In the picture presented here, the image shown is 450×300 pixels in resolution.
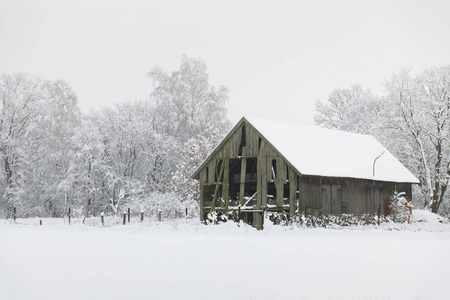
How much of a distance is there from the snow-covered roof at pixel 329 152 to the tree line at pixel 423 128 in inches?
237

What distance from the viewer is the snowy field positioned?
11.3 meters

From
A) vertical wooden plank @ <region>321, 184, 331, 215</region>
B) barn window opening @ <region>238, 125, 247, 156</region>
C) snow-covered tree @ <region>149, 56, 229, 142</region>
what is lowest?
vertical wooden plank @ <region>321, 184, 331, 215</region>

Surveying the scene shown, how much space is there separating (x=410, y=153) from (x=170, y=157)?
73.1ft

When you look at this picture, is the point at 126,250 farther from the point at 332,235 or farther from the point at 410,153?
the point at 410,153

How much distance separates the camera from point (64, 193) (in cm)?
5316

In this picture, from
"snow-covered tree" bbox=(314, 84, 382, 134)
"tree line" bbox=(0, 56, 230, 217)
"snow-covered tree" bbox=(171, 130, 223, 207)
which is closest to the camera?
"snow-covered tree" bbox=(171, 130, 223, 207)

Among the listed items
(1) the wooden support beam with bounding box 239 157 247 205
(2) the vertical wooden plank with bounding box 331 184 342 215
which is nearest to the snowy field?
(1) the wooden support beam with bounding box 239 157 247 205

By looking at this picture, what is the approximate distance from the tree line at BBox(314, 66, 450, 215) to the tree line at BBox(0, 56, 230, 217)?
51.5 feet

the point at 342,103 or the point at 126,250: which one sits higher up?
the point at 342,103

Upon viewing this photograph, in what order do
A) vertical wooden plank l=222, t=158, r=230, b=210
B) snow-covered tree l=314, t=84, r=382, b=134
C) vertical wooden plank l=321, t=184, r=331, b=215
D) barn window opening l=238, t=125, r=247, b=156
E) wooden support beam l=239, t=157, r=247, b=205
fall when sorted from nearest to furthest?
vertical wooden plank l=321, t=184, r=331, b=215 → wooden support beam l=239, t=157, r=247, b=205 → barn window opening l=238, t=125, r=247, b=156 → vertical wooden plank l=222, t=158, r=230, b=210 → snow-covered tree l=314, t=84, r=382, b=134

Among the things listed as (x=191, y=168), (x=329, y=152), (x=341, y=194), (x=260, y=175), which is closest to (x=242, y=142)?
(x=260, y=175)

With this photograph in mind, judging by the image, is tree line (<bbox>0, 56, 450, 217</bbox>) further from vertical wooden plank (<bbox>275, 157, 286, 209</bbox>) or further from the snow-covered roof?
vertical wooden plank (<bbox>275, 157, 286, 209</bbox>)

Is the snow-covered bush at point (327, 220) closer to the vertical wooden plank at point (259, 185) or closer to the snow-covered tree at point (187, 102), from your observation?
the vertical wooden plank at point (259, 185)

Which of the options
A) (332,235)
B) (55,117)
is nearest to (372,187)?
(332,235)
